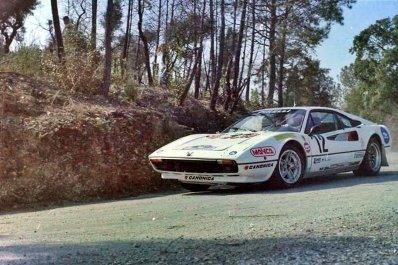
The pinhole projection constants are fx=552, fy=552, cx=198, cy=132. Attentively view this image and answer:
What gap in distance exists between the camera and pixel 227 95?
57.6 feet

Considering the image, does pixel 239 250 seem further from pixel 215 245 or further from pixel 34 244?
pixel 34 244

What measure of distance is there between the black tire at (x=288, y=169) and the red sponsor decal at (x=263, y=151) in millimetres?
229

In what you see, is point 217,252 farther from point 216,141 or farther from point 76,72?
point 76,72

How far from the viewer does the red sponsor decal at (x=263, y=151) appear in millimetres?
8483

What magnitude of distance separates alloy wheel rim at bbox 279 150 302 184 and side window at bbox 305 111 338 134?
0.73 m

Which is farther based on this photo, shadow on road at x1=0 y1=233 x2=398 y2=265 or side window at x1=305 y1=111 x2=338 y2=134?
side window at x1=305 y1=111 x2=338 y2=134

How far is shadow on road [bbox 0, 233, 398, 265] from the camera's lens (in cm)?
402

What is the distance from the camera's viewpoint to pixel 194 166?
28.4ft

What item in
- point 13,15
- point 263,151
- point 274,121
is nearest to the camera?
point 263,151

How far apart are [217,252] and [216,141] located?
4.90 m

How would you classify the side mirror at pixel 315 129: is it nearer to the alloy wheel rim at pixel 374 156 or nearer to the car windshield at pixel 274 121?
the car windshield at pixel 274 121

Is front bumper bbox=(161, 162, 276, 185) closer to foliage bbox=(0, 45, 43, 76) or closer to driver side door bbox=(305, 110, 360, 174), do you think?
driver side door bbox=(305, 110, 360, 174)

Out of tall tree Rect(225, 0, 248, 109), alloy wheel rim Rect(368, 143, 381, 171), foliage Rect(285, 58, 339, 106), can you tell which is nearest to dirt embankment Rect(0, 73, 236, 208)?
alloy wheel rim Rect(368, 143, 381, 171)

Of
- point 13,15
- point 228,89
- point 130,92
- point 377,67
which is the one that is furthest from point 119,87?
point 377,67
